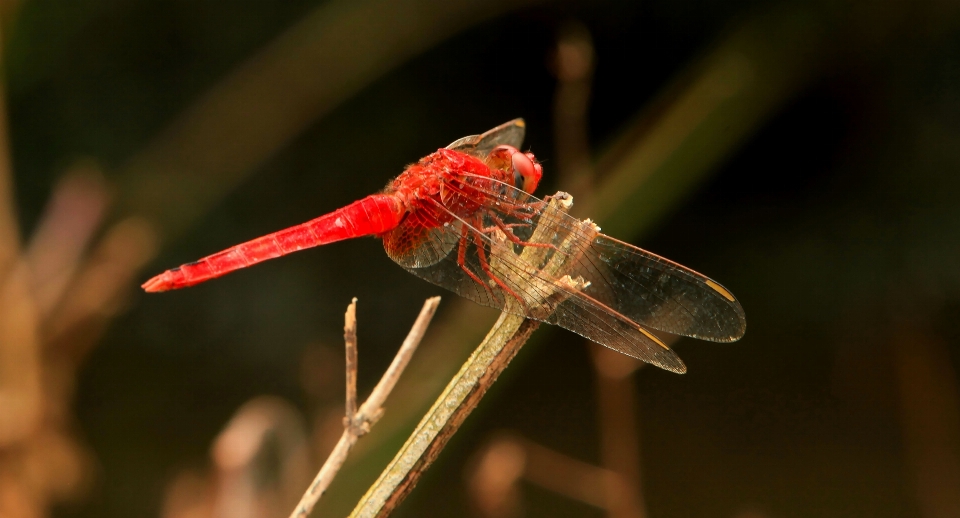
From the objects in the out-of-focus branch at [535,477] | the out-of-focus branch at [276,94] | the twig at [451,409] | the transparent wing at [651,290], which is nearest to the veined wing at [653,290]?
the transparent wing at [651,290]

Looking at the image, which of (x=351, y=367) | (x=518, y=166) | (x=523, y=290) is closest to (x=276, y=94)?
(x=518, y=166)

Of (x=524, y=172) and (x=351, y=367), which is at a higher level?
(x=524, y=172)

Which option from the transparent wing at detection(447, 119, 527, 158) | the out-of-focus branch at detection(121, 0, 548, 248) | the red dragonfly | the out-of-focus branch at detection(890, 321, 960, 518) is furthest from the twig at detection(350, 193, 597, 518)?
the out-of-focus branch at detection(890, 321, 960, 518)

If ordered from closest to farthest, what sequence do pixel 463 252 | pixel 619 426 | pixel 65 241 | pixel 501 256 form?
1. pixel 501 256
2. pixel 463 252
3. pixel 619 426
4. pixel 65 241

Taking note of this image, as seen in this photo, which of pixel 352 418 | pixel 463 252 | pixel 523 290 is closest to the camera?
pixel 352 418

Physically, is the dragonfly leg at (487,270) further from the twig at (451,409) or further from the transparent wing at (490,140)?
the transparent wing at (490,140)

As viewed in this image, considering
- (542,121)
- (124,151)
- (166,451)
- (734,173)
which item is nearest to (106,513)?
(166,451)

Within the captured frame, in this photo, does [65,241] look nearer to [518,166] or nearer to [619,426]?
[518,166]
